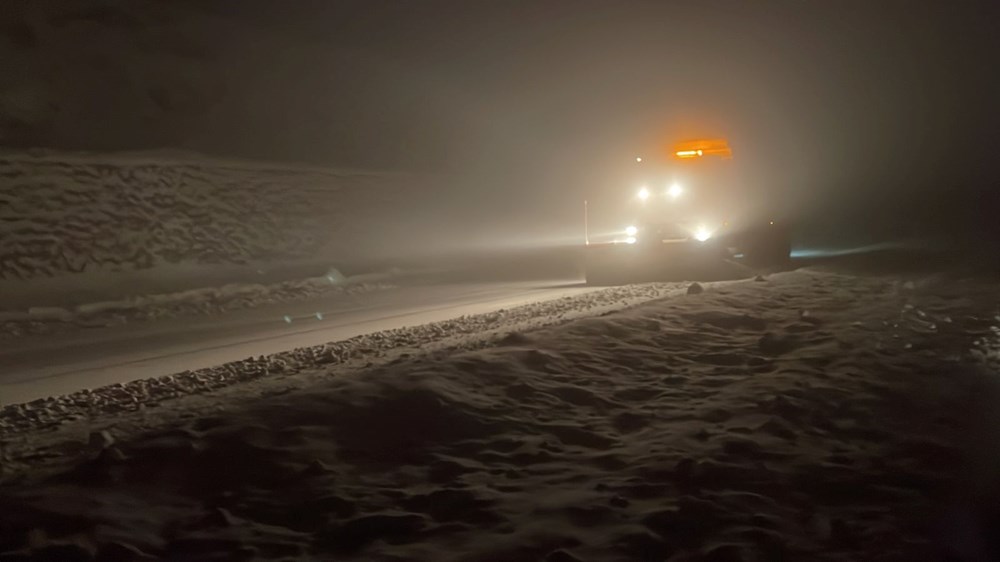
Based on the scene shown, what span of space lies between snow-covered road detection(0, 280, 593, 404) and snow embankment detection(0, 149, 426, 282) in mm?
3777

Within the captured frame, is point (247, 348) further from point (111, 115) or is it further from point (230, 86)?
point (230, 86)

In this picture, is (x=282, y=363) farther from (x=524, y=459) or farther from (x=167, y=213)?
(x=167, y=213)

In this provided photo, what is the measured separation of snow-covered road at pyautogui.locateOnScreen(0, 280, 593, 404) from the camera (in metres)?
9.34

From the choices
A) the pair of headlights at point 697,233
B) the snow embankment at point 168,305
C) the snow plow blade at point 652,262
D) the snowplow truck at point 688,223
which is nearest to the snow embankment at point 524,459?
the snow embankment at point 168,305

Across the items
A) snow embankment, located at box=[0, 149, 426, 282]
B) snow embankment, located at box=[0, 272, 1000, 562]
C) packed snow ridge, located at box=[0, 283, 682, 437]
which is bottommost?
snow embankment, located at box=[0, 272, 1000, 562]

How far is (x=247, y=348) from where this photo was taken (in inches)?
427

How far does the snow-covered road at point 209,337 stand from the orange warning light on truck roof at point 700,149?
7.43m

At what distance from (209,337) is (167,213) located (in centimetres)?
792

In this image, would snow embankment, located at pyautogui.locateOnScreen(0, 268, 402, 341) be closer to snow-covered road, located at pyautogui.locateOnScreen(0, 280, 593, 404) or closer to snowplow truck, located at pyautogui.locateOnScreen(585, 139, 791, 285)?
snow-covered road, located at pyautogui.locateOnScreen(0, 280, 593, 404)

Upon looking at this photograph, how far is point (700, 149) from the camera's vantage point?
23.7 metres

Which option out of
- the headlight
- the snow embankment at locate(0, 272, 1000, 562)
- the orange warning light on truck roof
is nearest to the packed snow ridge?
the snow embankment at locate(0, 272, 1000, 562)

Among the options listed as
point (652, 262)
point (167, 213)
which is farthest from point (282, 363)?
point (652, 262)

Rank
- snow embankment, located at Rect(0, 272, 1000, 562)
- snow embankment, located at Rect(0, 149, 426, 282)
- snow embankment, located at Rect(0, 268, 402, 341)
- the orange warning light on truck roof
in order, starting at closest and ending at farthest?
snow embankment, located at Rect(0, 272, 1000, 562) < snow embankment, located at Rect(0, 268, 402, 341) < snow embankment, located at Rect(0, 149, 426, 282) < the orange warning light on truck roof

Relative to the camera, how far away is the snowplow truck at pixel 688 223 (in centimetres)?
2047
